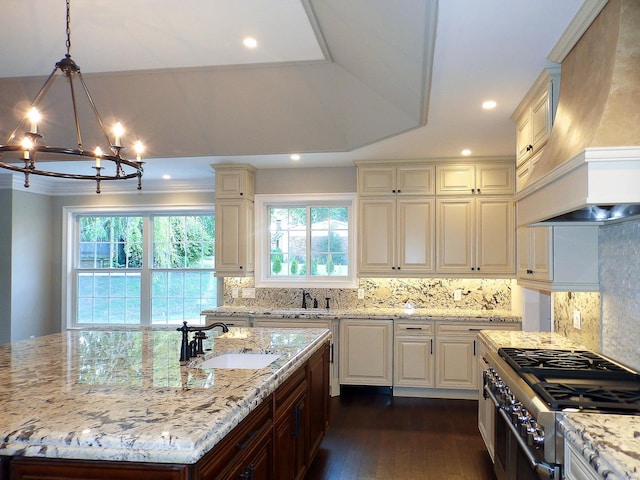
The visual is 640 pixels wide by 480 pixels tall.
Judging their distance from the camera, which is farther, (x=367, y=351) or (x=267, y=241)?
(x=267, y=241)

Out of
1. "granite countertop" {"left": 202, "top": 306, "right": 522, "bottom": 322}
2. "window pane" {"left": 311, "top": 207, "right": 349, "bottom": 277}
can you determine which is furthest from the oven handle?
Result: "window pane" {"left": 311, "top": 207, "right": 349, "bottom": 277}

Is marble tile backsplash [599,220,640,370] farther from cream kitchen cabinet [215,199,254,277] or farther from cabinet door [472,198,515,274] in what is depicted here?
cream kitchen cabinet [215,199,254,277]

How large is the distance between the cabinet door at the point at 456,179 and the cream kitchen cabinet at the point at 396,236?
0.19 m

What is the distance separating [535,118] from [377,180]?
2.14 m

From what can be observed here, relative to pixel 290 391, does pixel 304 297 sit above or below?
above

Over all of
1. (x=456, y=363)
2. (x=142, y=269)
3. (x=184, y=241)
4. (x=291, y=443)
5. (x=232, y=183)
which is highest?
(x=232, y=183)

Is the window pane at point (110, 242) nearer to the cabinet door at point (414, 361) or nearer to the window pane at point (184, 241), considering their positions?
the window pane at point (184, 241)

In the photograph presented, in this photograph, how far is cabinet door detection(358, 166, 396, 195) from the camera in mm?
4988

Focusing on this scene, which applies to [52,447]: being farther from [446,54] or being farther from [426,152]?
[426,152]

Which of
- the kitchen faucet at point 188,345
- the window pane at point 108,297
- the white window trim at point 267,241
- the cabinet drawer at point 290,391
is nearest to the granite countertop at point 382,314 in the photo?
the white window trim at point 267,241

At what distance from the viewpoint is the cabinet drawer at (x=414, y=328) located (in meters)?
4.64

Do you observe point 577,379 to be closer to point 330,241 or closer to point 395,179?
point 395,179

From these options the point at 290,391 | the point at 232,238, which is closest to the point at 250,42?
the point at 232,238

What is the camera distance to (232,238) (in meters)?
→ 5.16
